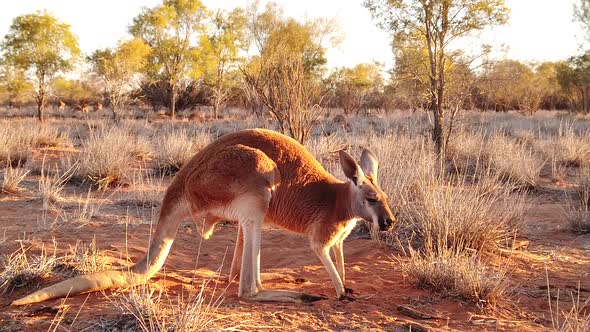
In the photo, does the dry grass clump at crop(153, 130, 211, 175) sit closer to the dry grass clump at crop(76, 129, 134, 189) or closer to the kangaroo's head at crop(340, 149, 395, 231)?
the dry grass clump at crop(76, 129, 134, 189)

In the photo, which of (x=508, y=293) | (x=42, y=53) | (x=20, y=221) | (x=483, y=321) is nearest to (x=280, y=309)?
(x=483, y=321)

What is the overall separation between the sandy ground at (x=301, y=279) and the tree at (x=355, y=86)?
24.0 m

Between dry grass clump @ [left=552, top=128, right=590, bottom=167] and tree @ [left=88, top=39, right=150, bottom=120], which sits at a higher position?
tree @ [left=88, top=39, right=150, bottom=120]

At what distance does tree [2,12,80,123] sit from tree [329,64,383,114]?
52.5 feet

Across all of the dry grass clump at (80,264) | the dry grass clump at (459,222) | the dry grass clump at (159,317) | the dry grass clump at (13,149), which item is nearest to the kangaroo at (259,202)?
the dry grass clump at (159,317)

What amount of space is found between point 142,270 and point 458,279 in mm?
2442

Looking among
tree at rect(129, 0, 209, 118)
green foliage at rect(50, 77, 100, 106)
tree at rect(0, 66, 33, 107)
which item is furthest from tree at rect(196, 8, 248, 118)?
green foliage at rect(50, 77, 100, 106)

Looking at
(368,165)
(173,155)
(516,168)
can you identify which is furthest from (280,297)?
(173,155)

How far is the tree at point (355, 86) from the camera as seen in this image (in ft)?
102

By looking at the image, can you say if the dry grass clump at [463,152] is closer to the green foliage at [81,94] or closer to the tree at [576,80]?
the tree at [576,80]

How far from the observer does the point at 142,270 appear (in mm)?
3646

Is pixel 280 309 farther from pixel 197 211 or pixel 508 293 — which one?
pixel 508 293

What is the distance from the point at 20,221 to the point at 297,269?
3.53 meters

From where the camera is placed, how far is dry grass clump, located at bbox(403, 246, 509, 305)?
384 centimetres
